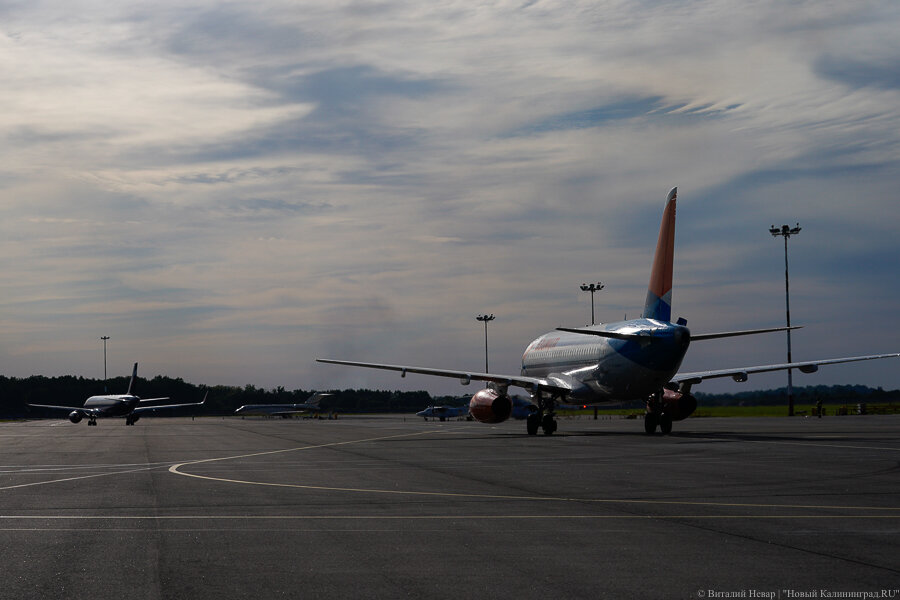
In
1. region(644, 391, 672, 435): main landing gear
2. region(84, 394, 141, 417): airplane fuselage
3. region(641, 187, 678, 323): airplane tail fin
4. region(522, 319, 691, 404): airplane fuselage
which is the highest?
region(641, 187, 678, 323): airplane tail fin

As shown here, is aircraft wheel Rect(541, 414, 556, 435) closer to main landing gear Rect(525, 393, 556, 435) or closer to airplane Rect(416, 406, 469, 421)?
main landing gear Rect(525, 393, 556, 435)

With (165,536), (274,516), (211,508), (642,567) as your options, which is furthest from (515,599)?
(211,508)

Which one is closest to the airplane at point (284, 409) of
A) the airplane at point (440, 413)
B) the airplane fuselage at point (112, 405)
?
the airplane at point (440, 413)

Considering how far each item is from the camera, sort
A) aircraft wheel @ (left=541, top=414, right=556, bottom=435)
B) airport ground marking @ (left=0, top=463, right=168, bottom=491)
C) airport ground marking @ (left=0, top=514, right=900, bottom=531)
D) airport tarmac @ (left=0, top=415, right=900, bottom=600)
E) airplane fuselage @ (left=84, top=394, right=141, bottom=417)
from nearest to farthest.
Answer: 1. airport tarmac @ (left=0, top=415, right=900, bottom=600)
2. airport ground marking @ (left=0, top=514, right=900, bottom=531)
3. airport ground marking @ (left=0, top=463, right=168, bottom=491)
4. aircraft wheel @ (left=541, top=414, right=556, bottom=435)
5. airplane fuselage @ (left=84, top=394, right=141, bottom=417)

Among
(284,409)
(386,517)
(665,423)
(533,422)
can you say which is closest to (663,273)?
(665,423)

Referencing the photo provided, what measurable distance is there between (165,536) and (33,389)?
20358 centimetres

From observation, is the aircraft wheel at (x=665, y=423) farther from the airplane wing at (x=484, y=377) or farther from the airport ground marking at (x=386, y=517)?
the airport ground marking at (x=386, y=517)

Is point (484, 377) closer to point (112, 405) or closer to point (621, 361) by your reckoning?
point (621, 361)

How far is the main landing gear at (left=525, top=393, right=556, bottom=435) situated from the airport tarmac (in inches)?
725

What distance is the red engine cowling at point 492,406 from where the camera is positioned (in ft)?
148

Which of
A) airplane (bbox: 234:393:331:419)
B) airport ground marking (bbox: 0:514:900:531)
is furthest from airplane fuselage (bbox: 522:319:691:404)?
airplane (bbox: 234:393:331:419)

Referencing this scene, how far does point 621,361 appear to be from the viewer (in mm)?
40250

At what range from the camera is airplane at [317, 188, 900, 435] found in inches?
1522

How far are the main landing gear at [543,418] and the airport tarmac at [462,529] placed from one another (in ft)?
60.4
